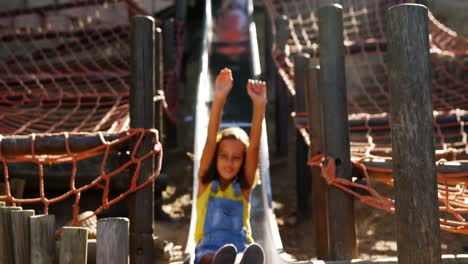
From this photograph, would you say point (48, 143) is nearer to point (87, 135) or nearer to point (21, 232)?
point (87, 135)

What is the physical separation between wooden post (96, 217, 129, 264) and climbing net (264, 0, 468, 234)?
1.07m

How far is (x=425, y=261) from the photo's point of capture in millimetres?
1594

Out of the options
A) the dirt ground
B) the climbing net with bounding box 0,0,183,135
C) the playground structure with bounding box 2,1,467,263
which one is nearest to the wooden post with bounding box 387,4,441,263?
the playground structure with bounding box 2,1,467,263

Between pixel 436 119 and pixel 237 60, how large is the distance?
3.71 metres

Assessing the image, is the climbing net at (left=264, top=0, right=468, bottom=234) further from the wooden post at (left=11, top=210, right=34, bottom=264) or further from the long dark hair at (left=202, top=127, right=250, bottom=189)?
the wooden post at (left=11, top=210, right=34, bottom=264)

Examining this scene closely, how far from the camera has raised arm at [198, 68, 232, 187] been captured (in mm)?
2816

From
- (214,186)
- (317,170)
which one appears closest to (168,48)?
(317,170)

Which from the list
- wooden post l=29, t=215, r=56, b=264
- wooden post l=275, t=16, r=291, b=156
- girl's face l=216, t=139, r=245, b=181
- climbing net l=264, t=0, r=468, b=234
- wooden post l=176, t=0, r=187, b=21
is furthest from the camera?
wooden post l=176, t=0, r=187, b=21

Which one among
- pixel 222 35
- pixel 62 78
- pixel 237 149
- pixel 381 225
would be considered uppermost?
pixel 222 35

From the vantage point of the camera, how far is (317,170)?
10.4ft

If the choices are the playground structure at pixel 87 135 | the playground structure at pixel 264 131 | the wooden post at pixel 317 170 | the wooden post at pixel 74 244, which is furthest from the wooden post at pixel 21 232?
the wooden post at pixel 317 170

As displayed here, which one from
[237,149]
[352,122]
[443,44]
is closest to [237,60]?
[443,44]

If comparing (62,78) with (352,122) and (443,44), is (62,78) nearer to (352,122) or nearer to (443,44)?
(352,122)

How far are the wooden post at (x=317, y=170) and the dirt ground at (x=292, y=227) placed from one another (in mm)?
1038
